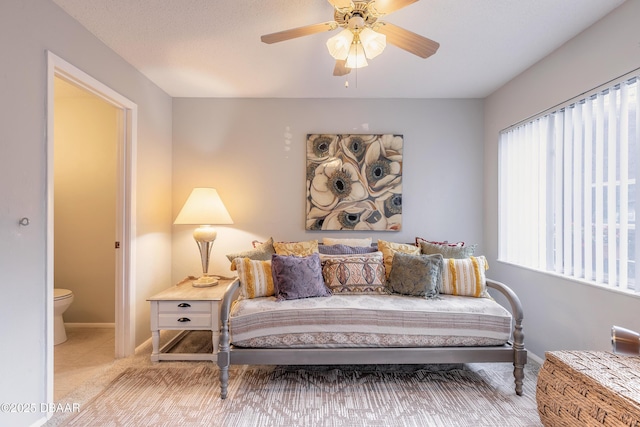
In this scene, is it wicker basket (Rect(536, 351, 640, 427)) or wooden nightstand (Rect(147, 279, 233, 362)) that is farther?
wooden nightstand (Rect(147, 279, 233, 362))

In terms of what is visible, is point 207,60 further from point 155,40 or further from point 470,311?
point 470,311

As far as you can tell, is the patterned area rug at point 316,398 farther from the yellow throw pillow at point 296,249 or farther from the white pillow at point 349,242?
the white pillow at point 349,242

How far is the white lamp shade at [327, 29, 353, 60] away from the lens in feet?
5.65

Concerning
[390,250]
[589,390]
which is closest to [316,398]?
[390,250]

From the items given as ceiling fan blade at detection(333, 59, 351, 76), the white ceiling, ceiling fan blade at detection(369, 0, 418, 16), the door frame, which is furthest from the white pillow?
ceiling fan blade at detection(369, 0, 418, 16)

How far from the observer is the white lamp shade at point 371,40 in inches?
66.6

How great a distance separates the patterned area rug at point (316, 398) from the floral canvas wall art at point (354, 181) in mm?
1540

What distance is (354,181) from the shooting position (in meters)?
3.61

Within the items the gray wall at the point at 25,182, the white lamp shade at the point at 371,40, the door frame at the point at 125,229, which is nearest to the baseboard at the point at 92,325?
the door frame at the point at 125,229

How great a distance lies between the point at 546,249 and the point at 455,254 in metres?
0.73

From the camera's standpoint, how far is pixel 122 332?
287 cm

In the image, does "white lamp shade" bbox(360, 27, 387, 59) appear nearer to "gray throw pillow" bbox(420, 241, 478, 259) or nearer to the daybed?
the daybed

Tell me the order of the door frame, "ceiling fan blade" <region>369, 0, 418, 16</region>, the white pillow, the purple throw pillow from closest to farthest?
"ceiling fan blade" <region>369, 0, 418, 16</region>
the purple throw pillow
the door frame
the white pillow

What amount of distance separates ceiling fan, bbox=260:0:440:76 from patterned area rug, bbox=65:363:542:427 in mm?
2153
